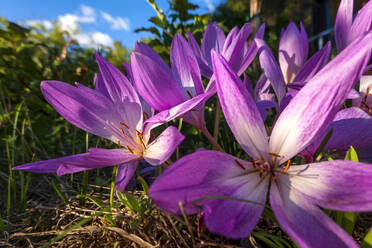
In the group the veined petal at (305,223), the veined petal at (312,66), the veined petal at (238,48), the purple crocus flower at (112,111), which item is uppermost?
the veined petal at (238,48)

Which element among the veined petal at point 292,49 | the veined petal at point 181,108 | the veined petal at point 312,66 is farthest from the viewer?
the veined petal at point 292,49

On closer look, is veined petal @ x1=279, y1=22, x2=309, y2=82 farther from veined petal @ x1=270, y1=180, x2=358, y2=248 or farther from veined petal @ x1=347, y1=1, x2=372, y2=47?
veined petal @ x1=270, y1=180, x2=358, y2=248

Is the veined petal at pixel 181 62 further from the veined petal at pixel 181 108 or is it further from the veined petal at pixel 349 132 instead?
the veined petal at pixel 349 132

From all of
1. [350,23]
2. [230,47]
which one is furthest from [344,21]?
[230,47]

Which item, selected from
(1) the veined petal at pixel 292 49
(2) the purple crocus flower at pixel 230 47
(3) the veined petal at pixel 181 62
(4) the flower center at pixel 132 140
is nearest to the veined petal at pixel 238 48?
(2) the purple crocus flower at pixel 230 47

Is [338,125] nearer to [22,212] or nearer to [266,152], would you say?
[266,152]

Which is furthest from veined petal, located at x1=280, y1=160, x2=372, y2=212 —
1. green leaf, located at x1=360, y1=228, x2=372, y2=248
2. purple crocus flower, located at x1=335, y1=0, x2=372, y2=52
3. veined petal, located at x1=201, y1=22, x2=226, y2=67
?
veined petal, located at x1=201, y1=22, x2=226, y2=67
